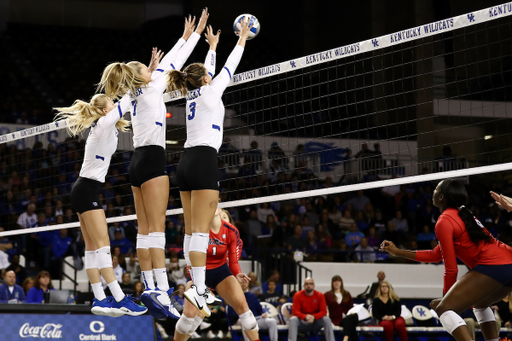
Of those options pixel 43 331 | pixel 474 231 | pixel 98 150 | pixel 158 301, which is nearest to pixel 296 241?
pixel 43 331

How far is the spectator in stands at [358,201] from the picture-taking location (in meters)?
18.7

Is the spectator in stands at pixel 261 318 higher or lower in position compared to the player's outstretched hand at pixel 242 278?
lower

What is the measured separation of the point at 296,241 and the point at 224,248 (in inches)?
372

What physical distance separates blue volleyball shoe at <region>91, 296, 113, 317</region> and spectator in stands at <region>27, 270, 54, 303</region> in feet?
20.5

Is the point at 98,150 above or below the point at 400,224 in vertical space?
Answer: above

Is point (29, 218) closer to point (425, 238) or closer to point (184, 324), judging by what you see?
point (184, 324)

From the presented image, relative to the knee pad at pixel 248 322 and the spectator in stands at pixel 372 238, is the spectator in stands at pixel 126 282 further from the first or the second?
the spectator in stands at pixel 372 238

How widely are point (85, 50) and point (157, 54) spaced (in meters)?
19.7

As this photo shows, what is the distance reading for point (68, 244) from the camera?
50.2 ft

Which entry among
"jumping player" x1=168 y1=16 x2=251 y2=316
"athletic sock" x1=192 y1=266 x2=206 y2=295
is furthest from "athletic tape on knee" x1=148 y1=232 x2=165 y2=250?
"athletic sock" x1=192 y1=266 x2=206 y2=295

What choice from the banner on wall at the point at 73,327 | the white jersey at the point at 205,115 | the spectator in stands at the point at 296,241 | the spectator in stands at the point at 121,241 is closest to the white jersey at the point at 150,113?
the white jersey at the point at 205,115

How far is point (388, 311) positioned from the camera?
12797mm

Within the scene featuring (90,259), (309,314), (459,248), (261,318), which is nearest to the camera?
(459,248)

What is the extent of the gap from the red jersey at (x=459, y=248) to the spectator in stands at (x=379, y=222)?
12.0m
